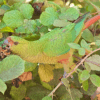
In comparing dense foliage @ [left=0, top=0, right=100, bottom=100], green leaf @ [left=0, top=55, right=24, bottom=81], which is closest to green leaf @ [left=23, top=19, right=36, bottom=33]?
dense foliage @ [left=0, top=0, right=100, bottom=100]

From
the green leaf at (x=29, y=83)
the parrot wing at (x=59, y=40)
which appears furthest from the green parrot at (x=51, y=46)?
the green leaf at (x=29, y=83)

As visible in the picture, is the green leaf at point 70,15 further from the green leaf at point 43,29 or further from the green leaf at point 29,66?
the green leaf at point 29,66

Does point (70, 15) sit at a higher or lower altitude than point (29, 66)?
higher

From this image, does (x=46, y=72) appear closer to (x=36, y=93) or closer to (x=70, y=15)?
(x=36, y=93)

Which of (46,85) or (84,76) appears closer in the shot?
(84,76)

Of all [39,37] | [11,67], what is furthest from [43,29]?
[11,67]

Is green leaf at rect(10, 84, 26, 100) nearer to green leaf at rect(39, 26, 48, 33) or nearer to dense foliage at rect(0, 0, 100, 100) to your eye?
dense foliage at rect(0, 0, 100, 100)
